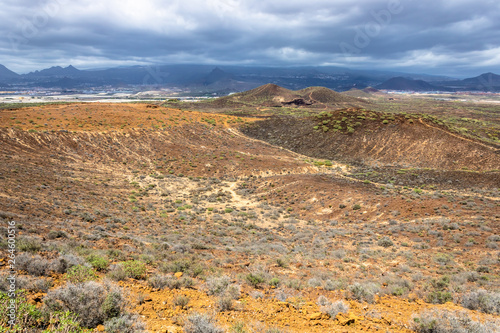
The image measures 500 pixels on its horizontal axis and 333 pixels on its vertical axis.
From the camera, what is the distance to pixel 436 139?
40.6 metres

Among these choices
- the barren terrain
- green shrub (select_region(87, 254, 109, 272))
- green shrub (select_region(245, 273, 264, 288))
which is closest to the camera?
the barren terrain

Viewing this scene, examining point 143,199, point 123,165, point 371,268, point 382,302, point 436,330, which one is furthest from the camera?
point 123,165

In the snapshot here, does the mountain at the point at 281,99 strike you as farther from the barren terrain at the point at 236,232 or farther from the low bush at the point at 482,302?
the low bush at the point at 482,302

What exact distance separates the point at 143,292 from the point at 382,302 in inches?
267

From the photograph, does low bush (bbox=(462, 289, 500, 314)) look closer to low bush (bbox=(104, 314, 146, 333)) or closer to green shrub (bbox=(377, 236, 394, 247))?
green shrub (bbox=(377, 236, 394, 247))

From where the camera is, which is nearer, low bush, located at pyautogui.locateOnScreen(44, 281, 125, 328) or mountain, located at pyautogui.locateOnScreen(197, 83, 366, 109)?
low bush, located at pyautogui.locateOnScreen(44, 281, 125, 328)

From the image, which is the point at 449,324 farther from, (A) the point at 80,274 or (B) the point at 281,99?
(B) the point at 281,99

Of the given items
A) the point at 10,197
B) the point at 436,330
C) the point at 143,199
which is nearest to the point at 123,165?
the point at 143,199

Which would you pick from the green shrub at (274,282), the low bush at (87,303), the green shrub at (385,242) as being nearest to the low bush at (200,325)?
the low bush at (87,303)

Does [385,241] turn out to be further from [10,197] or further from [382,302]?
[10,197]

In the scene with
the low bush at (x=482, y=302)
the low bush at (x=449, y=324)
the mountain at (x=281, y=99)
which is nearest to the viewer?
the low bush at (x=449, y=324)

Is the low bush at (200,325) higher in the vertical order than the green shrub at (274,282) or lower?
higher

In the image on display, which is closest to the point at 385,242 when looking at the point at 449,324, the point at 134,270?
the point at 449,324

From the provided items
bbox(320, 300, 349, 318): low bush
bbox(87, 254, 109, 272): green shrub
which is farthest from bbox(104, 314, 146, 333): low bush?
bbox(320, 300, 349, 318): low bush
